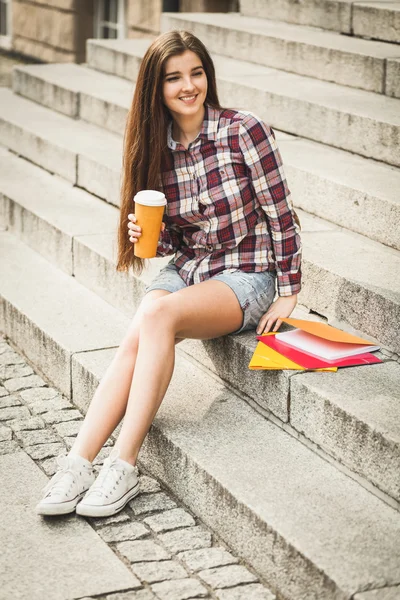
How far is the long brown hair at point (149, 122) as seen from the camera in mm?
3748

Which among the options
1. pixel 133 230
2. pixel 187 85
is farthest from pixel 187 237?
pixel 187 85

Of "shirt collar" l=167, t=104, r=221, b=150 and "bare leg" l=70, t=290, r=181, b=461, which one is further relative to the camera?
"shirt collar" l=167, t=104, r=221, b=150

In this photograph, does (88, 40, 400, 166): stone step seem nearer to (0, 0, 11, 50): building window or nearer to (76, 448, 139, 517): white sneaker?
(76, 448, 139, 517): white sneaker

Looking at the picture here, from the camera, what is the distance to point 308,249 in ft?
14.8

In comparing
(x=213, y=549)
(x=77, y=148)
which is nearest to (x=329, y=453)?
(x=213, y=549)

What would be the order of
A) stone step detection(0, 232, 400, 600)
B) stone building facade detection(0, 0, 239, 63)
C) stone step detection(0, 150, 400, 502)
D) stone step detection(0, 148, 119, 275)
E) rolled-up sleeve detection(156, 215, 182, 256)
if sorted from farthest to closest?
stone building facade detection(0, 0, 239, 63) → stone step detection(0, 148, 119, 275) → rolled-up sleeve detection(156, 215, 182, 256) → stone step detection(0, 150, 400, 502) → stone step detection(0, 232, 400, 600)

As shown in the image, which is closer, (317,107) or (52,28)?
(317,107)

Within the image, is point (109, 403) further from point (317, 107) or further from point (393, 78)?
point (393, 78)

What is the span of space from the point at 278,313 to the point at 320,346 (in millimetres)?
253

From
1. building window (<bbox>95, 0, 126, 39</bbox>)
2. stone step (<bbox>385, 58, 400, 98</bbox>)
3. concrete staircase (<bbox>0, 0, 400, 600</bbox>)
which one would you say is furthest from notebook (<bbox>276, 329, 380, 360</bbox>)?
building window (<bbox>95, 0, 126, 39</bbox>)

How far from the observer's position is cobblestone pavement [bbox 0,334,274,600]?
3.11m

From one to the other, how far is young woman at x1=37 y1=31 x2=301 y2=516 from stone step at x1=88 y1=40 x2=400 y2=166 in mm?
1596

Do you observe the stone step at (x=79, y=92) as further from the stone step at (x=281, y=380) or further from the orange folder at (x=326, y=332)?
the orange folder at (x=326, y=332)

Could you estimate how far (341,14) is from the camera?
707 cm
